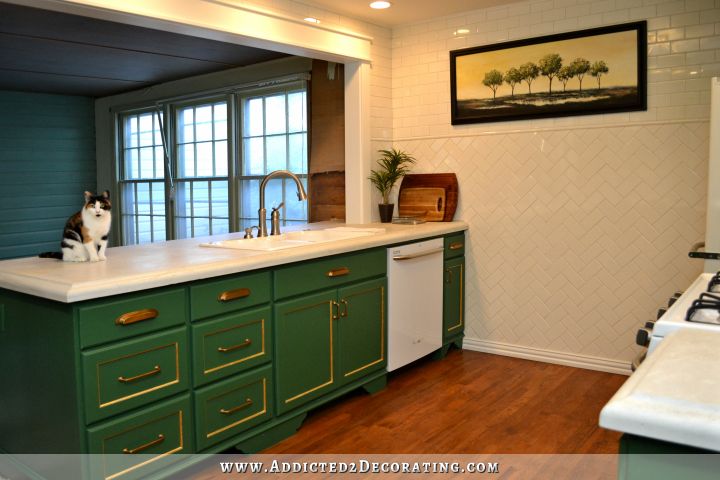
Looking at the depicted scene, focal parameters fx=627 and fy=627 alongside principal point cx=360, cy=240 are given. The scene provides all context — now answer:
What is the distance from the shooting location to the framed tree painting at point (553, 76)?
143 inches

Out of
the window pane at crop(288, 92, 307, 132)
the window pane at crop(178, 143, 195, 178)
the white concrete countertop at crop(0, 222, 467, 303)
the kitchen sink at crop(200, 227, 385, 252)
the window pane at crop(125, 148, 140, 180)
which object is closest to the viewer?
the white concrete countertop at crop(0, 222, 467, 303)

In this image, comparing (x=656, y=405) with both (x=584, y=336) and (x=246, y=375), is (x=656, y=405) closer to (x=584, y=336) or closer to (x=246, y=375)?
(x=246, y=375)

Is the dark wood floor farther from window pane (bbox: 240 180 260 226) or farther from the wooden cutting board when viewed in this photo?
window pane (bbox: 240 180 260 226)

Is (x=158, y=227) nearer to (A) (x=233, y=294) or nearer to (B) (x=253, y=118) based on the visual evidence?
(B) (x=253, y=118)

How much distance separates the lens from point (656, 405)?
103 centimetres

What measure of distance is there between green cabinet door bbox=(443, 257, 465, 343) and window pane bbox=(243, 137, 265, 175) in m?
2.07

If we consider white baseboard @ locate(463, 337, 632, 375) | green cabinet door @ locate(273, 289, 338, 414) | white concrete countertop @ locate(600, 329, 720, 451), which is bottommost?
white baseboard @ locate(463, 337, 632, 375)

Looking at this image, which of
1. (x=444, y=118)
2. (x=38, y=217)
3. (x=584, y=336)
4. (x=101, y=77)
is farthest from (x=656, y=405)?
(x=38, y=217)

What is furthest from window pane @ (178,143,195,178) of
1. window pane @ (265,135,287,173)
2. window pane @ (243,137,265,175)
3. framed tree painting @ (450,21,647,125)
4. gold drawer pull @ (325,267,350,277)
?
gold drawer pull @ (325,267,350,277)

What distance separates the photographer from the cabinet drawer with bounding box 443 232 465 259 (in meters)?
4.14

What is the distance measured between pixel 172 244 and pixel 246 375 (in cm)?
93

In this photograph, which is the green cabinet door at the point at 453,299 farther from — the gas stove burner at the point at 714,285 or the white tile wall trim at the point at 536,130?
the gas stove burner at the point at 714,285

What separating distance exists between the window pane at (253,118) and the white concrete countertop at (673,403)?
14.9 ft

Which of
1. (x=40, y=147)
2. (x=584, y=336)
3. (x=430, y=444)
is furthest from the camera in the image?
(x=40, y=147)
